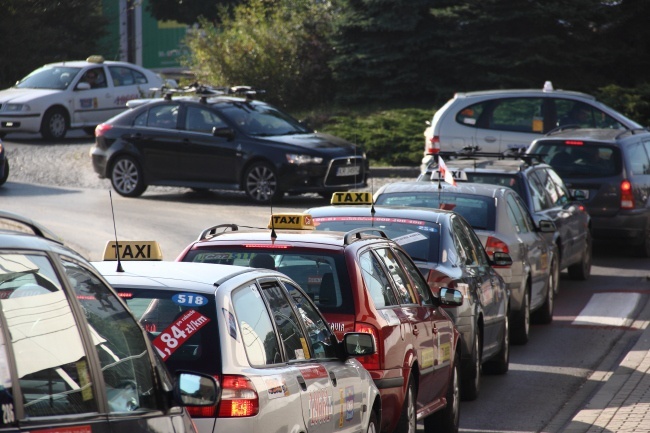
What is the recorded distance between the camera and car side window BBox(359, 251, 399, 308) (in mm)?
7738

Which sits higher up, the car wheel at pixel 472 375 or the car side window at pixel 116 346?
the car side window at pixel 116 346

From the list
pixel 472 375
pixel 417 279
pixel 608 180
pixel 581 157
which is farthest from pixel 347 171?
pixel 417 279

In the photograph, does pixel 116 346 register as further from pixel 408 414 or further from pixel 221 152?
pixel 221 152

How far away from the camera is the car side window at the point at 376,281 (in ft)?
25.4

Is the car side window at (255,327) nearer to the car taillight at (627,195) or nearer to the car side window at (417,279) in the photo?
the car side window at (417,279)

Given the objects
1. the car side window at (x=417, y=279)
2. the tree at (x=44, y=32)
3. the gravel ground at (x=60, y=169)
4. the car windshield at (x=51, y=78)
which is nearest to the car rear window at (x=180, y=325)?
the car side window at (x=417, y=279)

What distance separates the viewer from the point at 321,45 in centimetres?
3628

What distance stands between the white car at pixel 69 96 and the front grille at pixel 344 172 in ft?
29.2

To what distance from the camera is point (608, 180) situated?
61.6 feet

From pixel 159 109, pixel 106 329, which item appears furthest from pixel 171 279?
pixel 159 109

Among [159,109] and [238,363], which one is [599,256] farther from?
[238,363]

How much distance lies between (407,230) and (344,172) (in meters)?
11.9

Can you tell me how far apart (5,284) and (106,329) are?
1.73 feet

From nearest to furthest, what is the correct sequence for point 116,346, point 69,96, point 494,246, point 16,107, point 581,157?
1. point 116,346
2. point 494,246
3. point 581,157
4. point 16,107
5. point 69,96
